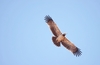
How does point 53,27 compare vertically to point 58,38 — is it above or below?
above

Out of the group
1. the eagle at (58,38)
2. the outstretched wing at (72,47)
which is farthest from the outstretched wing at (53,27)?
the outstretched wing at (72,47)

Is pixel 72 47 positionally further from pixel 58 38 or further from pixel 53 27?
pixel 53 27

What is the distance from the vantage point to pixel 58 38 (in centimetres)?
1387

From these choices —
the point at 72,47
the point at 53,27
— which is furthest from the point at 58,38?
the point at 72,47

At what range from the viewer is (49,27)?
561 inches

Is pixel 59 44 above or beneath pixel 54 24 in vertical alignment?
beneath

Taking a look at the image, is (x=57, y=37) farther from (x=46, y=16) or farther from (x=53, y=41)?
(x=46, y=16)

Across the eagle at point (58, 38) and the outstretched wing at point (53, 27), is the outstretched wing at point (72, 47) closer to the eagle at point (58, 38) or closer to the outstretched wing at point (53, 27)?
the eagle at point (58, 38)

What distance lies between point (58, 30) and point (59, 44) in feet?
3.50

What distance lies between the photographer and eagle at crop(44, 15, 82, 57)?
13.7m

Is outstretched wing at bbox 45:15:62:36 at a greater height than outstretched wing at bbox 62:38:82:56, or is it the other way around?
outstretched wing at bbox 45:15:62:36

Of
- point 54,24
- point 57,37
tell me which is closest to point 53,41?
point 57,37

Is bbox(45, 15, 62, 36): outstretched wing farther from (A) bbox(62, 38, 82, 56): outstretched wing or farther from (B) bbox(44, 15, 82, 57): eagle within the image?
(A) bbox(62, 38, 82, 56): outstretched wing

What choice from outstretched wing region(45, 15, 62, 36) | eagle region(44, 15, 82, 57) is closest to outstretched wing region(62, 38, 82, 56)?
eagle region(44, 15, 82, 57)
